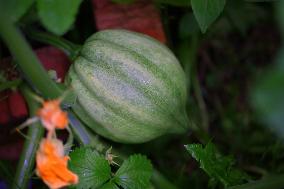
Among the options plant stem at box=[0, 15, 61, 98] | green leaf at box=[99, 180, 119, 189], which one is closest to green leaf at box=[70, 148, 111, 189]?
green leaf at box=[99, 180, 119, 189]

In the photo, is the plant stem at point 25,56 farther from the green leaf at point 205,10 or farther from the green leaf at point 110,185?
the green leaf at point 205,10

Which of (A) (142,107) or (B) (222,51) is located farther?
(B) (222,51)

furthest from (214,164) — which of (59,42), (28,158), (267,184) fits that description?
(59,42)

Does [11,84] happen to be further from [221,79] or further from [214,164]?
[221,79]

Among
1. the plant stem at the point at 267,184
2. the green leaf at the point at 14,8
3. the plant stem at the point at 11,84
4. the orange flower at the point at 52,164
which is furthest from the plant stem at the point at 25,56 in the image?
the plant stem at the point at 267,184

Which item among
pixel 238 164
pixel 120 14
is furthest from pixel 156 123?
pixel 238 164

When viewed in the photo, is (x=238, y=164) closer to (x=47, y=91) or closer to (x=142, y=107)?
(x=142, y=107)

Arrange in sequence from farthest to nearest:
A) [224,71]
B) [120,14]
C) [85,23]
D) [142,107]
Answer: [224,71]
[85,23]
[120,14]
[142,107]
